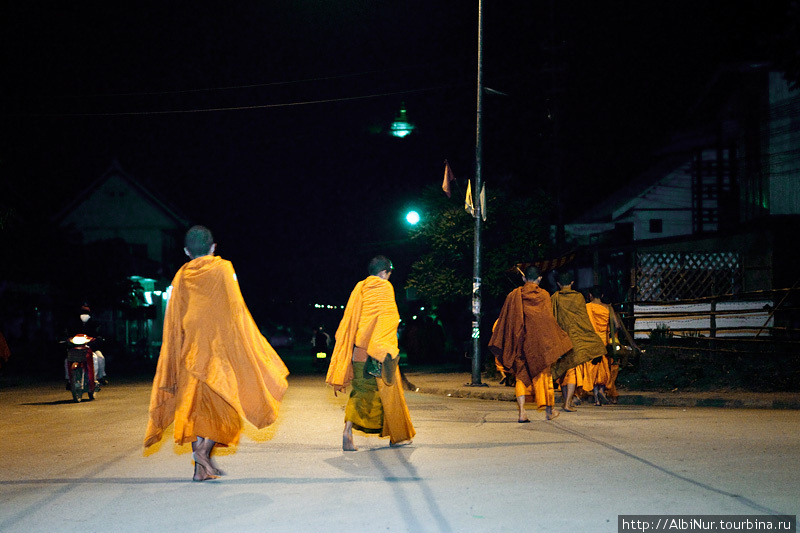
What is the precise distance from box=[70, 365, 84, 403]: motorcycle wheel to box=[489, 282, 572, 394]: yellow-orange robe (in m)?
8.33

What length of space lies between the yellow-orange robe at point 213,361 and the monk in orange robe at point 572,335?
6.31 meters

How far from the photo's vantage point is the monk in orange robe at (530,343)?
38.3 ft

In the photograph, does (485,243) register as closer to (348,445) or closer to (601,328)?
(601,328)

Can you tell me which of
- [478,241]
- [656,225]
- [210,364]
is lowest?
[210,364]

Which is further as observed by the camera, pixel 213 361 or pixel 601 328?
pixel 601 328

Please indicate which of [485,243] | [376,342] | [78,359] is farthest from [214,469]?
[485,243]

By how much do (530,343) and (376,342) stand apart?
3365 mm

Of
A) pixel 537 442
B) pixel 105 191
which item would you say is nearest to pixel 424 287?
pixel 537 442

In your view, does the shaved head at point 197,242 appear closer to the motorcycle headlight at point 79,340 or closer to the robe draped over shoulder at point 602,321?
the robe draped over shoulder at point 602,321

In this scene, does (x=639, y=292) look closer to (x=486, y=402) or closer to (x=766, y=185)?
(x=486, y=402)

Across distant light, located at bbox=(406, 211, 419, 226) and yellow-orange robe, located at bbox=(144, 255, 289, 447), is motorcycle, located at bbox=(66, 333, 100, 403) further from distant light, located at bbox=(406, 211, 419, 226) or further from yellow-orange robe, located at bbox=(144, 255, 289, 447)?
distant light, located at bbox=(406, 211, 419, 226)

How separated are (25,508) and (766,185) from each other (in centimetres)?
2493

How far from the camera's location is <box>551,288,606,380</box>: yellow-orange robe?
12617mm

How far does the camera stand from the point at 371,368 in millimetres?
8977
